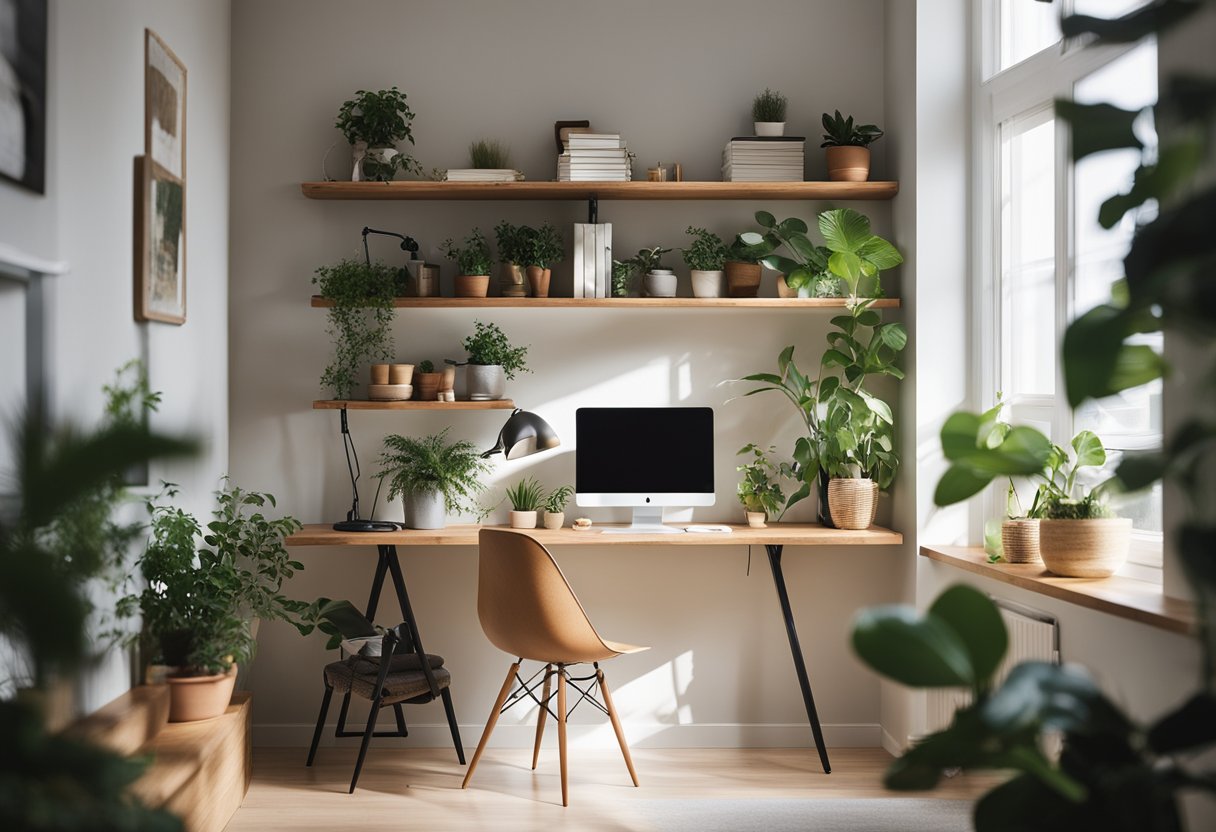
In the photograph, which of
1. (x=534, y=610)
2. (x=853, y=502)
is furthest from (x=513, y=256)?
(x=853, y=502)

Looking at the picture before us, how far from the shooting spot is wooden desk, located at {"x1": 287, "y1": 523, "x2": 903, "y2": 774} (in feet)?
11.6

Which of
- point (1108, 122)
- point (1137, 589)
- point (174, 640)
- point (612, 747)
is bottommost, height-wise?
point (612, 747)

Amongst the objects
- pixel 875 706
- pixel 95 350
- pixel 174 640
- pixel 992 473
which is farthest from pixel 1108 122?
pixel 875 706

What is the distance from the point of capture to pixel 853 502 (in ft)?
12.1

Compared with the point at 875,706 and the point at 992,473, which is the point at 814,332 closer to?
the point at 875,706

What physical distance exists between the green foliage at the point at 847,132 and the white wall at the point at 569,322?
0.19 meters

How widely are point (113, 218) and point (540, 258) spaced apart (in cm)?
151

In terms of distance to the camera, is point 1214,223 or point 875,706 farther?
point 875,706

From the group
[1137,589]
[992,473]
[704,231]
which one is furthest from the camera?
[704,231]

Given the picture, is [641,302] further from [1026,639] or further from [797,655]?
[1026,639]

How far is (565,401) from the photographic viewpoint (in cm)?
399

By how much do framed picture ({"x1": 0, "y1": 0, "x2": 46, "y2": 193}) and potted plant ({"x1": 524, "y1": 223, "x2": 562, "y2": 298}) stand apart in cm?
179

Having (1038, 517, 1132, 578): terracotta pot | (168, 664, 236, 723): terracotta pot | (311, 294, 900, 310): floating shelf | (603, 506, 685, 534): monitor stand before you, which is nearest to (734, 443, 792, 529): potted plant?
(603, 506, 685, 534): monitor stand

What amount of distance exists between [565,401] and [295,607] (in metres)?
1.27
